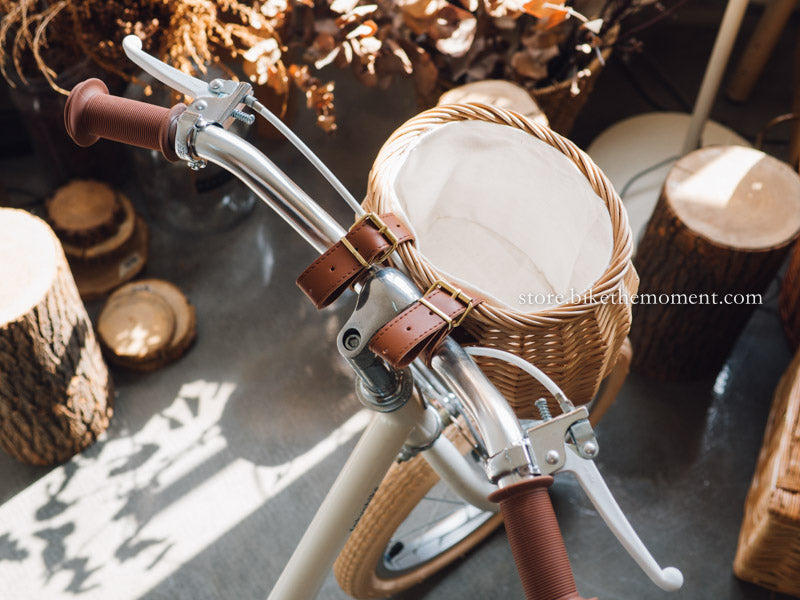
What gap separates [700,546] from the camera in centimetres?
159

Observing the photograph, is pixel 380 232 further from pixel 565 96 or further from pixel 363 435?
pixel 565 96

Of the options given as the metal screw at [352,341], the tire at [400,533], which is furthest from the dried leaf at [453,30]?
the metal screw at [352,341]

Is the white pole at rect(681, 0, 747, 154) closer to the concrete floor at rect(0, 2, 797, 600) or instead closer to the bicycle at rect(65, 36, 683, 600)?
the concrete floor at rect(0, 2, 797, 600)

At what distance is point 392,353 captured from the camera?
0.67 metres

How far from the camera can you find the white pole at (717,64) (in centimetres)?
144

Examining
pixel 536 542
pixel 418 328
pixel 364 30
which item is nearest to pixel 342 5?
pixel 364 30

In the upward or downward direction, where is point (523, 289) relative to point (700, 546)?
upward

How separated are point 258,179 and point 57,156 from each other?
1265mm

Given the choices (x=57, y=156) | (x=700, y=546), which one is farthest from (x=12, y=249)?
(x=700, y=546)

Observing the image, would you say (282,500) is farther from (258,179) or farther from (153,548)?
(258,179)

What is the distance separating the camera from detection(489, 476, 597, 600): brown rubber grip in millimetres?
603

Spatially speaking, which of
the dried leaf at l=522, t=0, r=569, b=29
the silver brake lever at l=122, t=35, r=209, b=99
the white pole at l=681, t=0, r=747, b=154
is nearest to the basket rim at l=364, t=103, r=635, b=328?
the silver brake lever at l=122, t=35, r=209, b=99

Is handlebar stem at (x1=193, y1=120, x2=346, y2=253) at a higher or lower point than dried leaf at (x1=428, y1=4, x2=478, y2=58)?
higher

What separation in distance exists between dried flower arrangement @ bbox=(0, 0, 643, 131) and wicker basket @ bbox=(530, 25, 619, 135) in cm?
3
